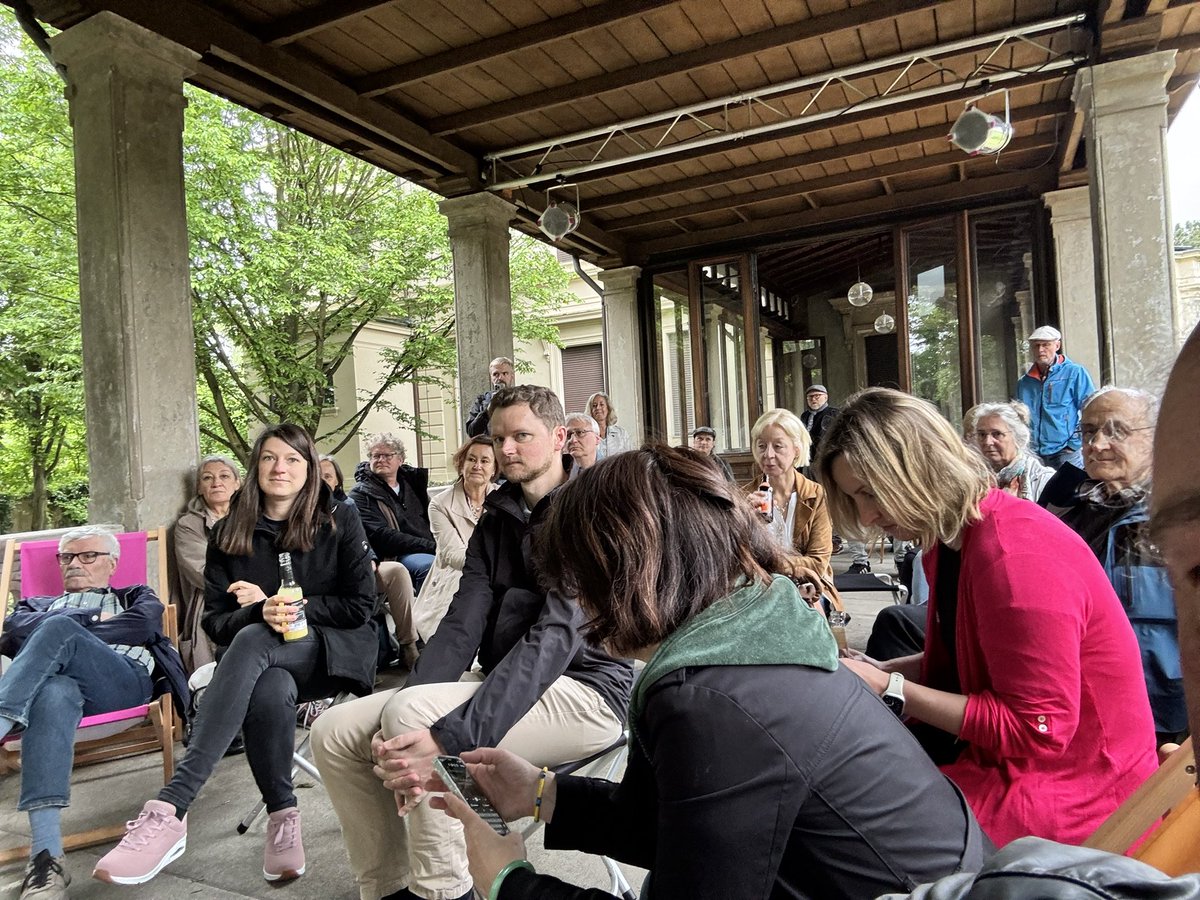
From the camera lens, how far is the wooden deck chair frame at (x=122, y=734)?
9.52ft

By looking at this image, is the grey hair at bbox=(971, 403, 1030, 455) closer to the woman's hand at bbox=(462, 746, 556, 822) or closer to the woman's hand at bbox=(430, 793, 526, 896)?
the woman's hand at bbox=(462, 746, 556, 822)

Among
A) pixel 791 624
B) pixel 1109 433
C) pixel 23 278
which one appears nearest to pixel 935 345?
pixel 1109 433

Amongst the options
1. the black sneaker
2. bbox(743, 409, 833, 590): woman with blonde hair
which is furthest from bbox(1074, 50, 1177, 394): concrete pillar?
the black sneaker

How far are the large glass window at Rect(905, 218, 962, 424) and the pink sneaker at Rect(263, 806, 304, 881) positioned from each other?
360 inches

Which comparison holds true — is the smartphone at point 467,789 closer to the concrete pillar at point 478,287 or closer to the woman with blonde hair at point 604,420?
the concrete pillar at point 478,287

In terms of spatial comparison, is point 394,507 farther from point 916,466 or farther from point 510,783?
point 916,466

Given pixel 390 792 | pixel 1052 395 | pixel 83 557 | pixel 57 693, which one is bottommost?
pixel 390 792

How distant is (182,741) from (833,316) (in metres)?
13.9

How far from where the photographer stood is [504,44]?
221 inches

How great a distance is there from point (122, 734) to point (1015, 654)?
11.6ft

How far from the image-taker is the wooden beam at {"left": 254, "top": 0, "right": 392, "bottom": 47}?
5.03 m

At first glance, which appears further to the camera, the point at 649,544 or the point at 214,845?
the point at 214,845

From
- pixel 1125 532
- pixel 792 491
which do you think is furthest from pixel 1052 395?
pixel 1125 532

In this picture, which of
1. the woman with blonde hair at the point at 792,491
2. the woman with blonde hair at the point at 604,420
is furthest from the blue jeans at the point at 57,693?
the woman with blonde hair at the point at 604,420
